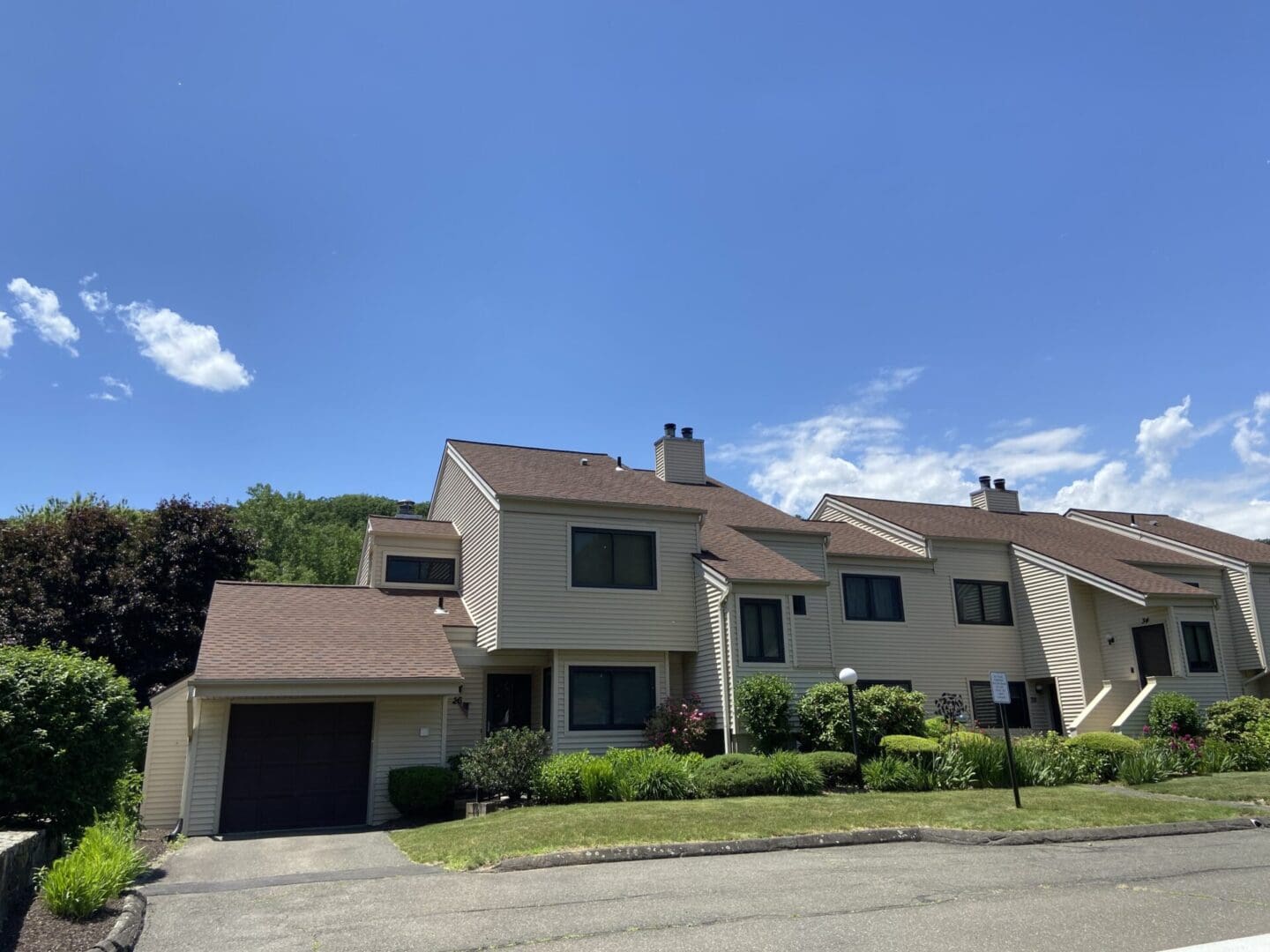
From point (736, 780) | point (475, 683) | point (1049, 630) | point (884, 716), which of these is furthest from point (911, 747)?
point (1049, 630)

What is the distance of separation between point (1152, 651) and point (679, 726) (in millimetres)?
13305

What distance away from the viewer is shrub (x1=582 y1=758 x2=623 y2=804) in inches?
583

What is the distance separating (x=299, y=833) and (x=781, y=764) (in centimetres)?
867

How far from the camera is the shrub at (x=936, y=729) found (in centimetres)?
1788

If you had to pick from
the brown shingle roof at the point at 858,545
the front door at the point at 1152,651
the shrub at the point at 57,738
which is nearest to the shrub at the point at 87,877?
the shrub at the point at 57,738

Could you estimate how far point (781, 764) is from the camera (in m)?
15.0

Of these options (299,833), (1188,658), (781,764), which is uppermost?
(1188,658)

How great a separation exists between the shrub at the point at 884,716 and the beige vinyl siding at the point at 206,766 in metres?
12.3

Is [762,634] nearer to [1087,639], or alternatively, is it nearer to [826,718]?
[826,718]

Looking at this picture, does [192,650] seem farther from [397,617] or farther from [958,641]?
[958,641]

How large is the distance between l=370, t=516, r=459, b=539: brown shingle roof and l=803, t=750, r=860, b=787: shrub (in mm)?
11068

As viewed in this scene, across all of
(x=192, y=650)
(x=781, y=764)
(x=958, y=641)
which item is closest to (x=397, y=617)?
(x=781, y=764)

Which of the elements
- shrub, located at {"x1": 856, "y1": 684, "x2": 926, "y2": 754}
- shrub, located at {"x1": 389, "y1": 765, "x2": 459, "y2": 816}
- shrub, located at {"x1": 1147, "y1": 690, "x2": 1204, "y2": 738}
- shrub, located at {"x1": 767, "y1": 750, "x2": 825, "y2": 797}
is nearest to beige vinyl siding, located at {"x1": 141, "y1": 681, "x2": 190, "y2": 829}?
shrub, located at {"x1": 389, "y1": 765, "x2": 459, "y2": 816}

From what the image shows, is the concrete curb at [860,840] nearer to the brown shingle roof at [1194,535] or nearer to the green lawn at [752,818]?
the green lawn at [752,818]
